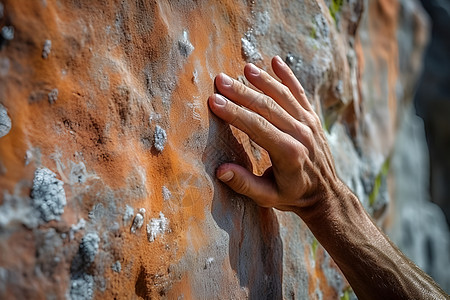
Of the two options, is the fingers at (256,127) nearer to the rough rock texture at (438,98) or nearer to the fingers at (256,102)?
the fingers at (256,102)

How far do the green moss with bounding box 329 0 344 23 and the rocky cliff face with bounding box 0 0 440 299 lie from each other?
0.17 m

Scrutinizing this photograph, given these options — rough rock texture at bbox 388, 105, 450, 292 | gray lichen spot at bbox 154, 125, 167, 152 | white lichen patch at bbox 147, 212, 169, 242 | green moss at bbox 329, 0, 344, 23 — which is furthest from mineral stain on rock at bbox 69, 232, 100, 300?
rough rock texture at bbox 388, 105, 450, 292

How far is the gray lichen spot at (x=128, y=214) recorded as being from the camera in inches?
33.8

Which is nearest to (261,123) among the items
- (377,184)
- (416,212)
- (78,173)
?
(78,173)

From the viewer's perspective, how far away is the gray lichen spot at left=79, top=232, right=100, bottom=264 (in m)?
0.79

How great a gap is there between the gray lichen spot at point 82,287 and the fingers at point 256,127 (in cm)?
42

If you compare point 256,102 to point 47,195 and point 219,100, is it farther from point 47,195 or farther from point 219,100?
point 47,195

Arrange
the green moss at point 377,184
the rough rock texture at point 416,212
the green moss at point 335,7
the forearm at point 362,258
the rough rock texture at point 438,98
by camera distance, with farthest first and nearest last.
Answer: the rough rock texture at point 438,98 → the rough rock texture at point 416,212 → the green moss at point 377,184 → the green moss at point 335,7 → the forearm at point 362,258

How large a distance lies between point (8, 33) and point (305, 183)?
0.65m

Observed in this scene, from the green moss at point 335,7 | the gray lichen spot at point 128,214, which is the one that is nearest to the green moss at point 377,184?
the green moss at point 335,7

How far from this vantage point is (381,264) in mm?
1147

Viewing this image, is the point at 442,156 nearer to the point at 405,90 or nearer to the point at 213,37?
the point at 405,90

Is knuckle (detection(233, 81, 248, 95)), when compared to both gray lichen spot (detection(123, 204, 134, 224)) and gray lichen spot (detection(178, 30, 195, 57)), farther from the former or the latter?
gray lichen spot (detection(123, 204, 134, 224))

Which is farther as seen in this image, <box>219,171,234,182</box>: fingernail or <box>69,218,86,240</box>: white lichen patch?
<box>219,171,234,182</box>: fingernail
